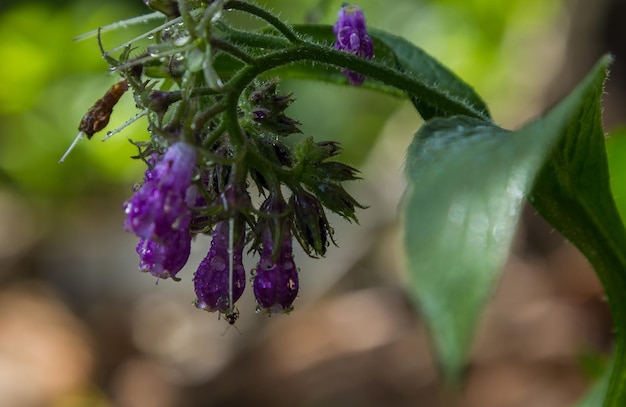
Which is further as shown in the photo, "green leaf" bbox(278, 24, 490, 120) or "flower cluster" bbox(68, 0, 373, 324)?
"green leaf" bbox(278, 24, 490, 120)

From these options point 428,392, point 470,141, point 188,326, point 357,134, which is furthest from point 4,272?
point 470,141

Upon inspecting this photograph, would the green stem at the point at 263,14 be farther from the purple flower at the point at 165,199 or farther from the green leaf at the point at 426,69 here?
the green leaf at the point at 426,69

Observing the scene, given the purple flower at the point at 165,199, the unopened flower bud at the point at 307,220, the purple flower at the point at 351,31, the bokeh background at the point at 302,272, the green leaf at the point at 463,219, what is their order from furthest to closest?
the bokeh background at the point at 302,272 < the purple flower at the point at 351,31 < the unopened flower bud at the point at 307,220 < the purple flower at the point at 165,199 < the green leaf at the point at 463,219

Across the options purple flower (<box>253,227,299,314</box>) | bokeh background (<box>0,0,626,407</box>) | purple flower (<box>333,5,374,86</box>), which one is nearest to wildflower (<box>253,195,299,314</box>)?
purple flower (<box>253,227,299,314</box>)

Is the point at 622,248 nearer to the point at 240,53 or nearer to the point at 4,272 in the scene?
the point at 240,53

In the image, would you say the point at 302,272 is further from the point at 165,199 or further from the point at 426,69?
the point at 165,199

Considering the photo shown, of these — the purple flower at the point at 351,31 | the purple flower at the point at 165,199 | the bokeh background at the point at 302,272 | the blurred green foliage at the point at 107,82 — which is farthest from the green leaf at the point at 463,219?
the blurred green foliage at the point at 107,82

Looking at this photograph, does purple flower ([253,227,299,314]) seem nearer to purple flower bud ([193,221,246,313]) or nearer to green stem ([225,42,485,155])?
purple flower bud ([193,221,246,313])
